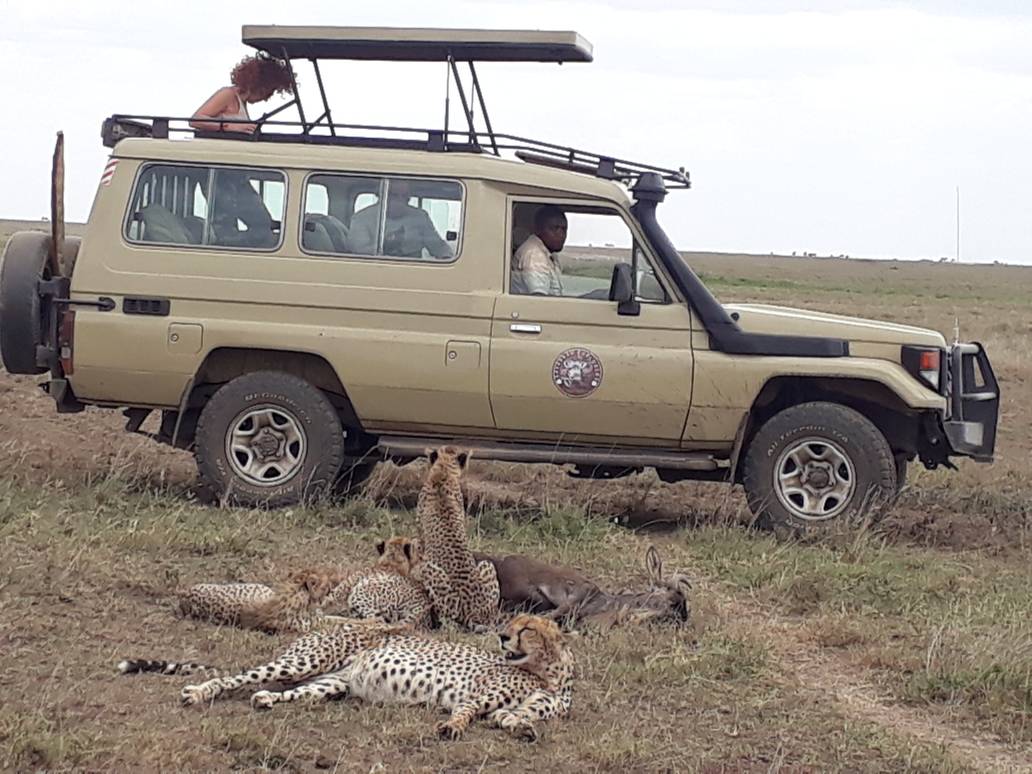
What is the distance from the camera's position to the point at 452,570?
20.6ft

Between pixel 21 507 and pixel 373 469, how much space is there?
7.27ft

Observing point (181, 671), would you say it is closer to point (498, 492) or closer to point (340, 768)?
point (340, 768)

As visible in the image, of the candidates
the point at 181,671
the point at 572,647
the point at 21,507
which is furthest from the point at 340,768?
the point at 21,507

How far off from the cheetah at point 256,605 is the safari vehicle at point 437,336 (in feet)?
7.06

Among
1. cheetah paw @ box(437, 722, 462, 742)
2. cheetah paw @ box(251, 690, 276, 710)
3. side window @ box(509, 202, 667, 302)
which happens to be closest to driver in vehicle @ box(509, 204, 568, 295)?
side window @ box(509, 202, 667, 302)

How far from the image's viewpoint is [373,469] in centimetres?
931

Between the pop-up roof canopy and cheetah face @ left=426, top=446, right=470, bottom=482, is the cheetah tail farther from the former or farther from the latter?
the pop-up roof canopy

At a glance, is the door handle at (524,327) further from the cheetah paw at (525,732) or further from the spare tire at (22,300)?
the cheetah paw at (525,732)

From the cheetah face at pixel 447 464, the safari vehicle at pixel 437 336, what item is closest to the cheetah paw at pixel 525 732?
the cheetah face at pixel 447 464

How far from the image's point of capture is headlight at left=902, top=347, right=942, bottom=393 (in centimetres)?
808

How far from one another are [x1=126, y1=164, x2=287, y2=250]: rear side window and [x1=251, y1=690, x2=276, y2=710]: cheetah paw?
3.74m

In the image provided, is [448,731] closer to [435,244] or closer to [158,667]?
[158,667]

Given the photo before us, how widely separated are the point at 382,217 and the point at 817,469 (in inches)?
99.5

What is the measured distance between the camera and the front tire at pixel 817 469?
8.09 m
